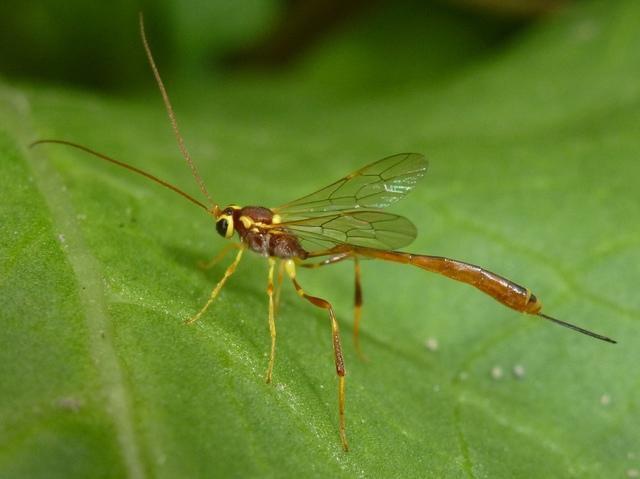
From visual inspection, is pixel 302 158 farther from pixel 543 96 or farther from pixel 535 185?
pixel 543 96

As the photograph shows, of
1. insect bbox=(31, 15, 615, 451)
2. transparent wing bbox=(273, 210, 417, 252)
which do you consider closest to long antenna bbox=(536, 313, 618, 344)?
insect bbox=(31, 15, 615, 451)

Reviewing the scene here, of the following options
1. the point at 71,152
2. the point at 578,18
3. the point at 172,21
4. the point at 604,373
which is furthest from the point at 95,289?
the point at 578,18

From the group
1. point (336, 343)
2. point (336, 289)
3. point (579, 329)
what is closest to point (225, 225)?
point (336, 289)

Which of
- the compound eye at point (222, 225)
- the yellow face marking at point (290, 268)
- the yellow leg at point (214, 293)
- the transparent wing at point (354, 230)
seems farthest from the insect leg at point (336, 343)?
the compound eye at point (222, 225)

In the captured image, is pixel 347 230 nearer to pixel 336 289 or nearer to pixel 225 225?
pixel 336 289

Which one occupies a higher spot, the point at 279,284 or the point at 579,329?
the point at 279,284

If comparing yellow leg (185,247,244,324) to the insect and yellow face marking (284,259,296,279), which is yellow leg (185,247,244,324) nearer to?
the insect
